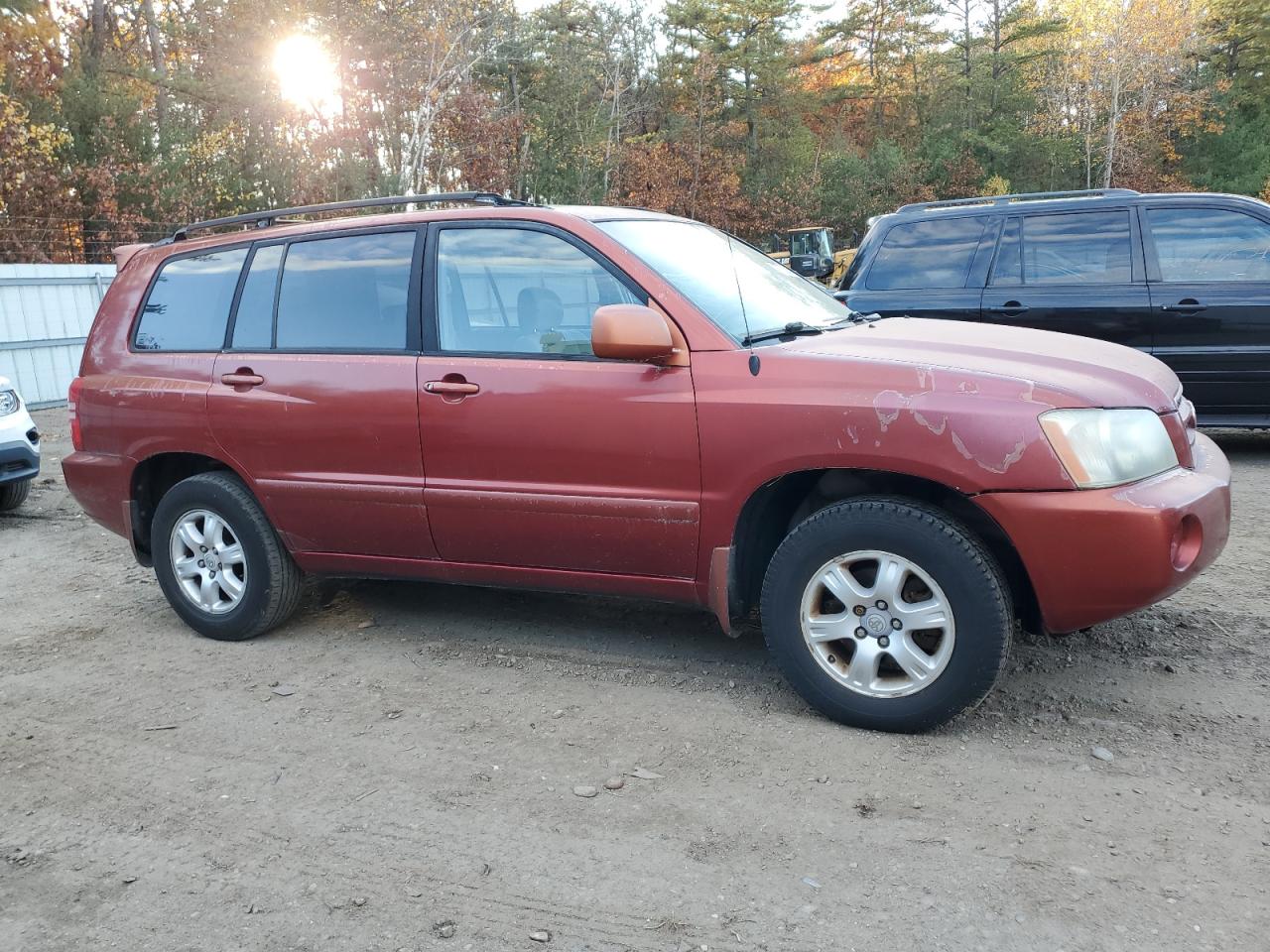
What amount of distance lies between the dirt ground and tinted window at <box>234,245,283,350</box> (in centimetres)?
135

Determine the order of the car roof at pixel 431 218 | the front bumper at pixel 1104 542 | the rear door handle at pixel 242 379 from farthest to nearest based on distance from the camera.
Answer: the rear door handle at pixel 242 379, the car roof at pixel 431 218, the front bumper at pixel 1104 542

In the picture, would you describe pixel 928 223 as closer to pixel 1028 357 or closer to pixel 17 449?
pixel 1028 357

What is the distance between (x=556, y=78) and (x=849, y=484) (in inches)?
1553

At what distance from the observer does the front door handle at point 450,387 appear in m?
4.10

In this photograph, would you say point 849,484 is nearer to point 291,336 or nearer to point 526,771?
point 526,771

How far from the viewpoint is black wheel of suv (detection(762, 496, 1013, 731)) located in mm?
3365

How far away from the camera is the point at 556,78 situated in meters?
40.1

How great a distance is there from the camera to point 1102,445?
3297 millimetres

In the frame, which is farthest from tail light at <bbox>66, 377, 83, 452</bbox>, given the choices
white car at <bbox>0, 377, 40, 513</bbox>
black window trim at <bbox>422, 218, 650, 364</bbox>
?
white car at <bbox>0, 377, 40, 513</bbox>

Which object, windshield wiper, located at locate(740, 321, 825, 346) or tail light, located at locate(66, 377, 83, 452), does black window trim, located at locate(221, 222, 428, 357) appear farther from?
windshield wiper, located at locate(740, 321, 825, 346)

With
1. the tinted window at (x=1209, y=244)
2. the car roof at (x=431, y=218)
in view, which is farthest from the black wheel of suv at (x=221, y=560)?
the tinted window at (x=1209, y=244)

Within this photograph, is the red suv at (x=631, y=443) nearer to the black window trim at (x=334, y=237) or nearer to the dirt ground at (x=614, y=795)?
the black window trim at (x=334, y=237)

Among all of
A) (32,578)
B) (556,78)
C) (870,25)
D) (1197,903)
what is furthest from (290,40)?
(870,25)

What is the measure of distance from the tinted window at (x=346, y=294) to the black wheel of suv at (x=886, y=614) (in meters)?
1.88
